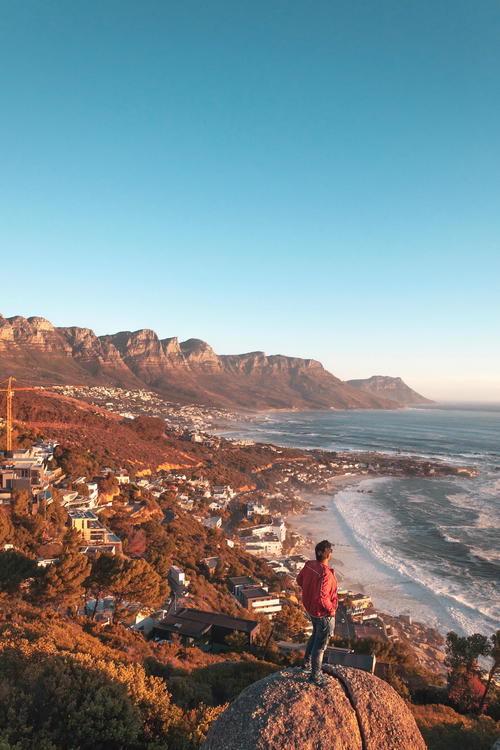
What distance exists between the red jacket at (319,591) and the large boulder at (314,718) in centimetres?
102

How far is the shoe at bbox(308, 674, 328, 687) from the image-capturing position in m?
5.88

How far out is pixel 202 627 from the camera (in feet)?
66.7

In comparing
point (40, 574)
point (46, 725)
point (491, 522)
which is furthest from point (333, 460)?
point (46, 725)

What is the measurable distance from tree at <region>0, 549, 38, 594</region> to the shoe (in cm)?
1505

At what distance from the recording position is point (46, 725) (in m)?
7.46

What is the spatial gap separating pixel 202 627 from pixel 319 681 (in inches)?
655

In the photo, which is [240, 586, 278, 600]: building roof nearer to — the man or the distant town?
the distant town

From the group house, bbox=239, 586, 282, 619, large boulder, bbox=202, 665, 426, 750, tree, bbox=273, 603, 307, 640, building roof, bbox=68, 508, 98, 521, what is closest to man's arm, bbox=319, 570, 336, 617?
large boulder, bbox=202, 665, 426, 750

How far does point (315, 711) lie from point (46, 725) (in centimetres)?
500

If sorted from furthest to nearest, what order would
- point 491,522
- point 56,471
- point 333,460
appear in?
1. point 333,460
2. point 491,522
3. point 56,471

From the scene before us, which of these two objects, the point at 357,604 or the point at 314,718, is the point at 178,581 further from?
the point at 314,718

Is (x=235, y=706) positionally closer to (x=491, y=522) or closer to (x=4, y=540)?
(x=4, y=540)

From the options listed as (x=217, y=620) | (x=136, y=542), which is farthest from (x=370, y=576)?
(x=136, y=542)

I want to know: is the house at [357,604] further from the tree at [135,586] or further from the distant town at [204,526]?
the tree at [135,586]
